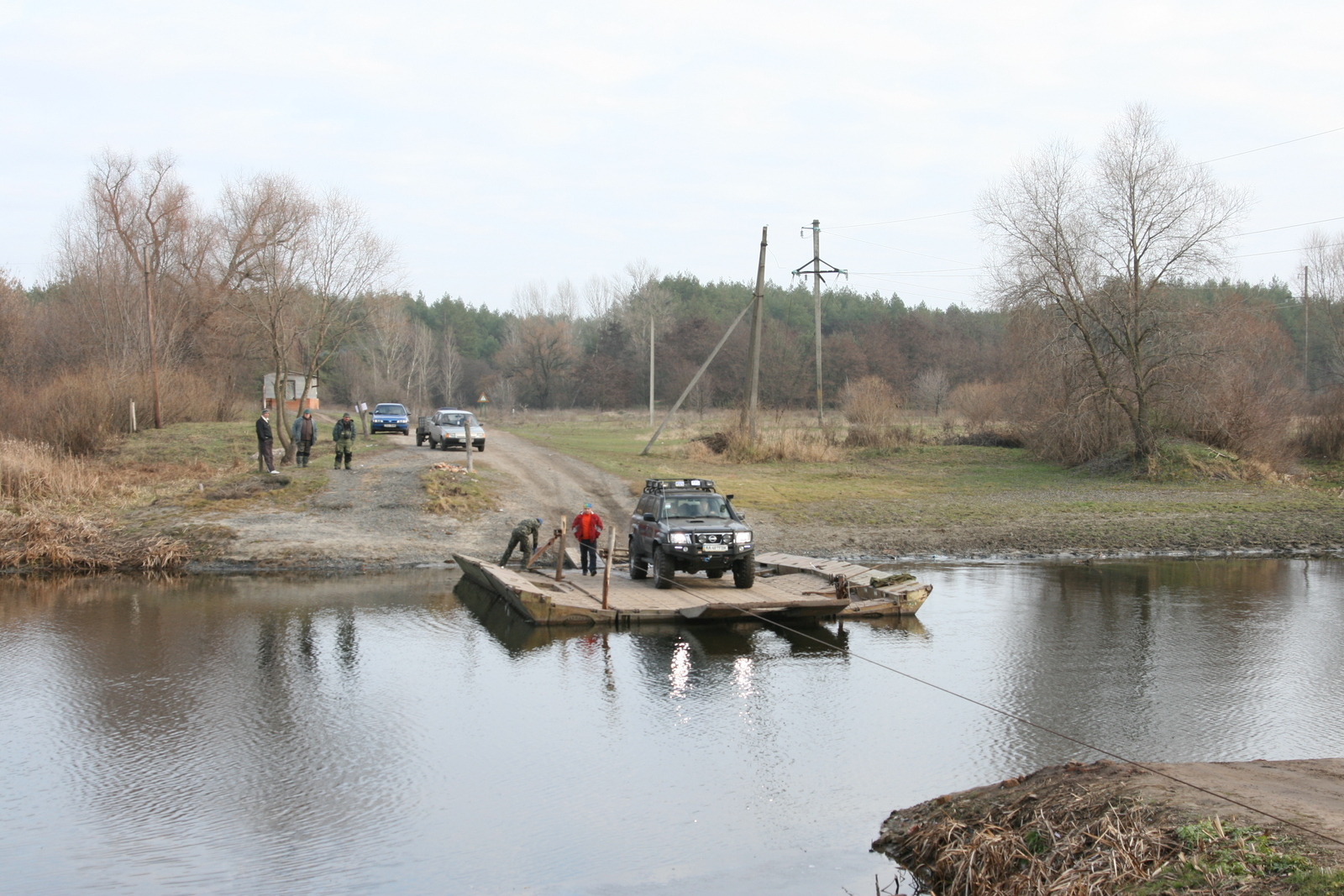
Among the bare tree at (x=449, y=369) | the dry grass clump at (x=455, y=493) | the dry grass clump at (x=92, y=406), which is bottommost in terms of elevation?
the dry grass clump at (x=455, y=493)

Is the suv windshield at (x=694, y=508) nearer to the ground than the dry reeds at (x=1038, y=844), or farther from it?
farther from it

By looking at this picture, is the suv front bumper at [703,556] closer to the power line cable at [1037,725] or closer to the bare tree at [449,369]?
the power line cable at [1037,725]

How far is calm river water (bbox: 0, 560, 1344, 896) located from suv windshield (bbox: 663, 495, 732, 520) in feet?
8.70

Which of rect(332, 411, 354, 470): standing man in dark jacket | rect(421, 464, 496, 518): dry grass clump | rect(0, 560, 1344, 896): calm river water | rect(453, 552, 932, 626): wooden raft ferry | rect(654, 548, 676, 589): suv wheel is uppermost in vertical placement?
rect(332, 411, 354, 470): standing man in dark jacket

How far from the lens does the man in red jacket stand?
20.3 metres

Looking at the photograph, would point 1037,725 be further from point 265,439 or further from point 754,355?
point 754,355

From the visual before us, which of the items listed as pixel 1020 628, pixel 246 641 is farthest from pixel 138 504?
pixel 1020 628

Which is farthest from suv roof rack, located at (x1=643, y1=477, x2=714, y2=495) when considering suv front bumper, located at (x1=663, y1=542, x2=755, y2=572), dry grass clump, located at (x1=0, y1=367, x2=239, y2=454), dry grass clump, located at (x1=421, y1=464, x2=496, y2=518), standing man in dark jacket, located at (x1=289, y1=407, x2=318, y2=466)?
dry grass clump, located at (x1=0, y1=367, x2=239, y2=454)

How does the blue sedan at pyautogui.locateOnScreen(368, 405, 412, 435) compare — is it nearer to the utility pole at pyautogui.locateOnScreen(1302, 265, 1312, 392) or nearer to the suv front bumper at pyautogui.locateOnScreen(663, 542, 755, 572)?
the suv front bumper at pyautogui.locateOnScreen(663, 542, 755, 572)

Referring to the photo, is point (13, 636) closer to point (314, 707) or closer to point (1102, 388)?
point (314, 707)

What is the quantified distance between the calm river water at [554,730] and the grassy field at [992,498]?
25.9 feet

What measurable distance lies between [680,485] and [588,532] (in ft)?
7.04

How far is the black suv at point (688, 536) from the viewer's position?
17.9 m

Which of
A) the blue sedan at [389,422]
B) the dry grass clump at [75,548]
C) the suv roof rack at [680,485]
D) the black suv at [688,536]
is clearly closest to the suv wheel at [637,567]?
the black suv at [688,536]
